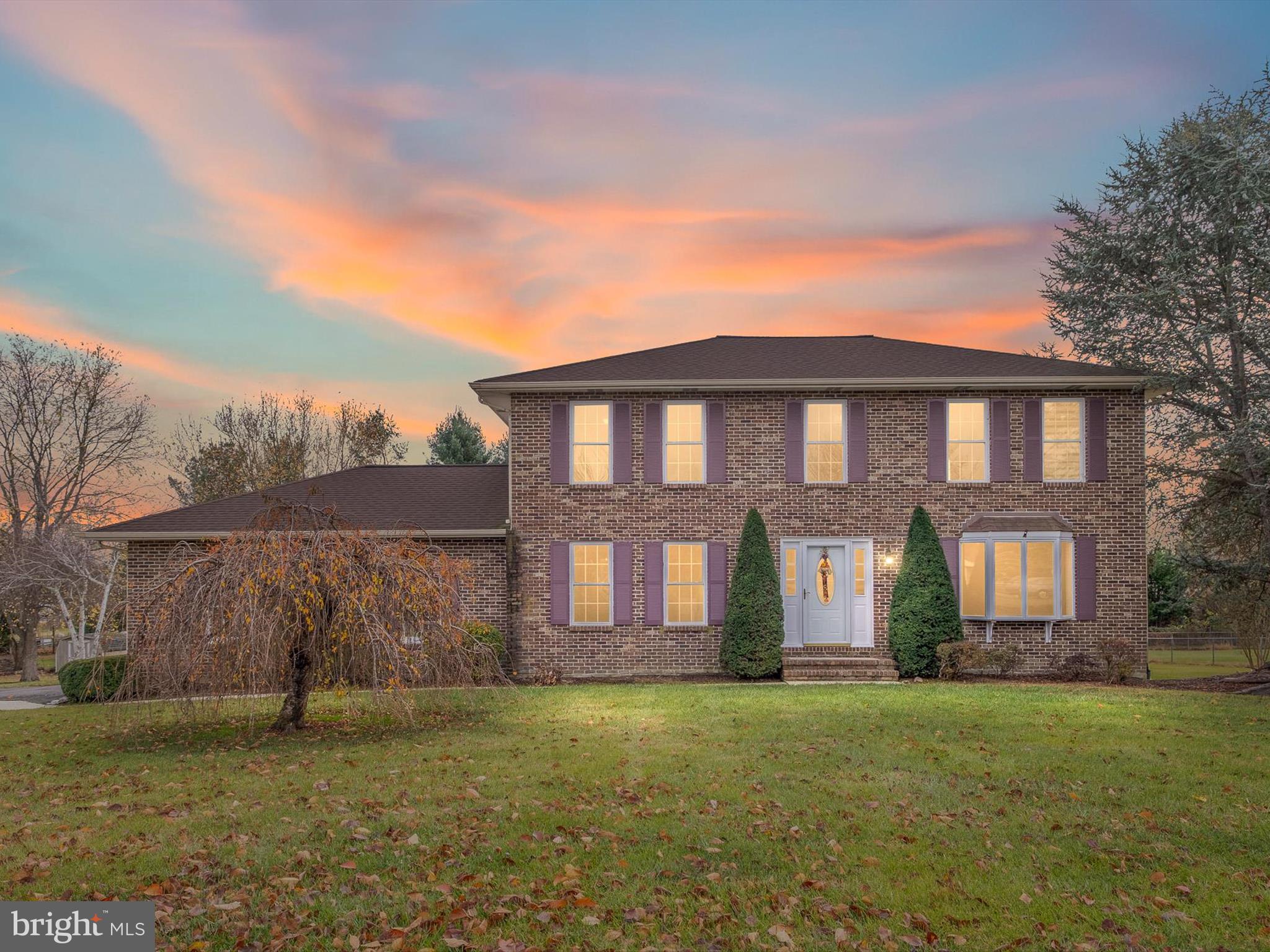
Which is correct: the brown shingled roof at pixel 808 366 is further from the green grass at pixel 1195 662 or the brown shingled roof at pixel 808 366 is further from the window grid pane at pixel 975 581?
the green grass at pixel 1195 662

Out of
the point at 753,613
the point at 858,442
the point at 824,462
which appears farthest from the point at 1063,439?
the point at 753,613

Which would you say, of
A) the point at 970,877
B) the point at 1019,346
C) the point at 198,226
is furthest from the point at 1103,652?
the point at 198,226

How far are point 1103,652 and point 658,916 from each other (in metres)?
14.5

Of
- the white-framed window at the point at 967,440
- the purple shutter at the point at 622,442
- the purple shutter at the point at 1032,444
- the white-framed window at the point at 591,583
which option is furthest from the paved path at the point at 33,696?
the purple shutter at the point at 1032,444

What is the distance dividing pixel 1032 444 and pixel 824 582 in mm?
4826

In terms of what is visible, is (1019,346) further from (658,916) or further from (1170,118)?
(658,916)

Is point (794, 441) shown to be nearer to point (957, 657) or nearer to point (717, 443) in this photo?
point (717, 443)

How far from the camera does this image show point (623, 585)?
18047 millimetres

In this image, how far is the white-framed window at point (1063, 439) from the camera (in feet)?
59.2

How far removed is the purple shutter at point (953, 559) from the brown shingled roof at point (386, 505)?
→ 852cm

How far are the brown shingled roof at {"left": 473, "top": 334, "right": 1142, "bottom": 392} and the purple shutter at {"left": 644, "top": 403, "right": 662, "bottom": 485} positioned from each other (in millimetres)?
708

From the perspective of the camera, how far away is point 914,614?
17062mm

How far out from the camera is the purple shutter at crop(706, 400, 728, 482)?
18.2 metres

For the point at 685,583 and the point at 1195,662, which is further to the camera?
the point at 1195,662
